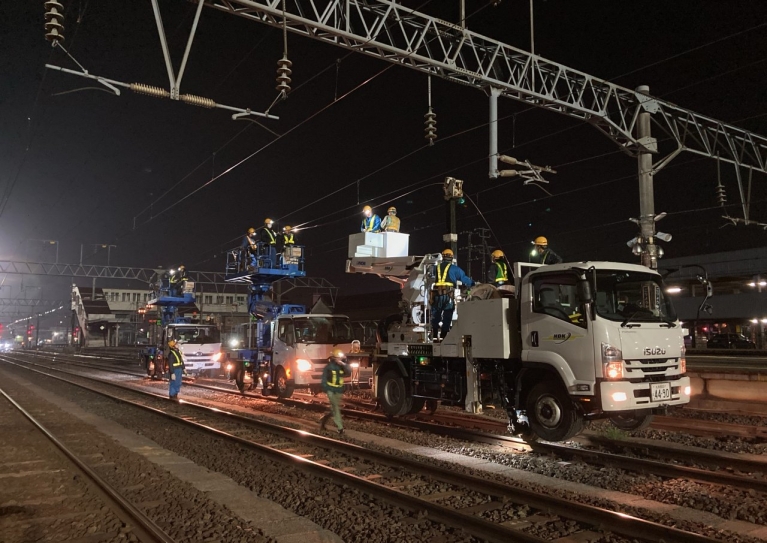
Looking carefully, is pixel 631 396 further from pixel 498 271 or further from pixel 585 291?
pixel 498 271

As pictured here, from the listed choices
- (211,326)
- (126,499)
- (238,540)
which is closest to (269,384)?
(211,326)

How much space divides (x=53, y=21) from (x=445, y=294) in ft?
24.6

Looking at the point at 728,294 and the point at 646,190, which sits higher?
the point at 646,190

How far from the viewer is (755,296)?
1613 inches

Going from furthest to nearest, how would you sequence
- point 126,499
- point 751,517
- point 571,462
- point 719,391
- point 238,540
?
point 719,391
point 571,462
point 126,499
point 751,517
point 238,540

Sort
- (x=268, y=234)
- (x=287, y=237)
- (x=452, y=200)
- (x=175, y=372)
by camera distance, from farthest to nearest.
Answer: (x=287, y=237)
(x=268, y=234)
(x=175, y=372)
(x=452, y=200)

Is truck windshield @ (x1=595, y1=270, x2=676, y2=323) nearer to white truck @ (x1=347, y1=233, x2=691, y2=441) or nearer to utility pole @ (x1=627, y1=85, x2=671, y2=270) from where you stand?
white truck @ (x1=347, y1=233, x2=691, y2=441)

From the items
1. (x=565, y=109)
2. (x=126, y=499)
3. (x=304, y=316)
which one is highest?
(x=565, y=109)

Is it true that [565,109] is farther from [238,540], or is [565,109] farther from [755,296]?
[755,296]

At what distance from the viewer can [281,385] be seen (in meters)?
16.8

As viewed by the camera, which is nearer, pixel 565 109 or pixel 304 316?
pixel 565 109

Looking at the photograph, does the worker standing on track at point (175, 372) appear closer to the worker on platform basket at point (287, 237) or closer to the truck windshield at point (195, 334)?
the worker on platform basket at point (287, 237)

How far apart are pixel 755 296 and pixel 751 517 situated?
138ft

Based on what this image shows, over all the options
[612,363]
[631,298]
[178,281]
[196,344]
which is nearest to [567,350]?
[612,363]
